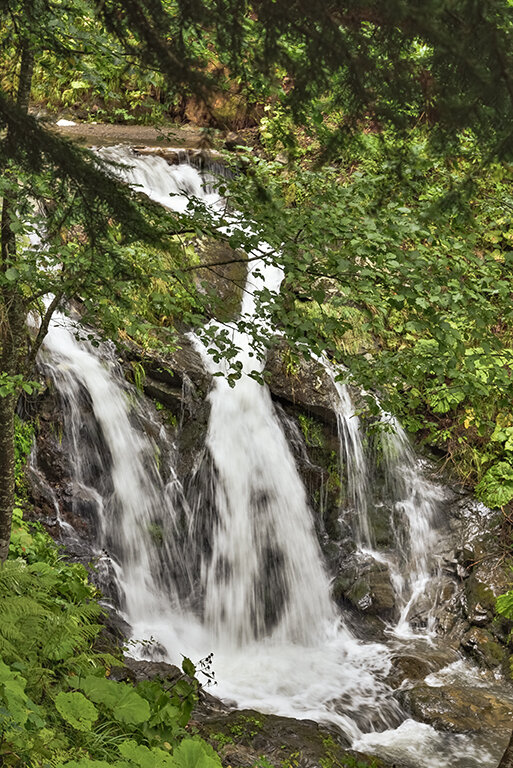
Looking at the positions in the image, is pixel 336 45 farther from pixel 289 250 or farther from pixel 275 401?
pixel 275 401

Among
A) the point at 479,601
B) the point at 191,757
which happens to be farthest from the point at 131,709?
the point at 479,601

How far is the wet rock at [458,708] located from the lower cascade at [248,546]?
12 cm

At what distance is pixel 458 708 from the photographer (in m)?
6.91

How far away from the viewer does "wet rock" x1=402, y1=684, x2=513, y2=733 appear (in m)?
6.72

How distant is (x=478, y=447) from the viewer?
1007 centimetres

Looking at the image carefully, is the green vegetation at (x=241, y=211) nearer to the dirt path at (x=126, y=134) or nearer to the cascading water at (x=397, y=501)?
the cascading water at (x=397, y=501)

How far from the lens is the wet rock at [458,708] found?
6723mm

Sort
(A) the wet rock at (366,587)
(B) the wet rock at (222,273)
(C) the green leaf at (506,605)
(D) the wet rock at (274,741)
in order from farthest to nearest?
(B) the wet rock at (222,273), (A) the wet rock at (366,587), (C) the green leaf at (506,605), (D) the wet rock at (274,741)

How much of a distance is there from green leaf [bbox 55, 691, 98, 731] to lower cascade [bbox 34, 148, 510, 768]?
3194 millimetres

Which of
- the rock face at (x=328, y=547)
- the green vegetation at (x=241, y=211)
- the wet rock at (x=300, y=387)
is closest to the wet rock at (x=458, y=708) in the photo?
the rock face at (x=328, y=547)

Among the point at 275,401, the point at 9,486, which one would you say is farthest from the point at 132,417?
the point at 9,486

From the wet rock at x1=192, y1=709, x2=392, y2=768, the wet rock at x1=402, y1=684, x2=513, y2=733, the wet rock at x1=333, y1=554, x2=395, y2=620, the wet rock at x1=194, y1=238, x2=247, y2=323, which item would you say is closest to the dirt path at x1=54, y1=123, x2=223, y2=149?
the wet rock at x1=194, y1=238, x2=247, y2=323

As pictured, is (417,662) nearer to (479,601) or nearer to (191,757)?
(479,601)

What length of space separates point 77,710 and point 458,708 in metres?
4.57
